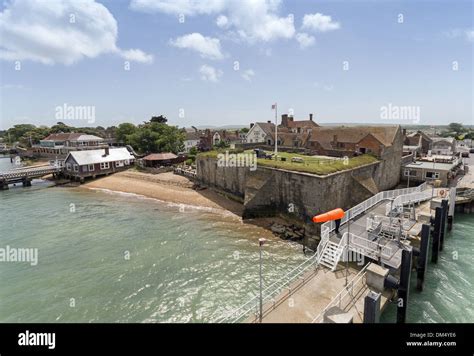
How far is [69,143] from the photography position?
65.9 m

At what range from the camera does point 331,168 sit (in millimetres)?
25203

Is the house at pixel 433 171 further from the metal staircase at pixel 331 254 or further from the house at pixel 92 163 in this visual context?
the house at pixel 92 163

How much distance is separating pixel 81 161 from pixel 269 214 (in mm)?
36760

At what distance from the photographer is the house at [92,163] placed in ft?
149

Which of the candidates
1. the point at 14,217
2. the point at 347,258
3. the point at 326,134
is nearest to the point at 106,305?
the point at 347,258

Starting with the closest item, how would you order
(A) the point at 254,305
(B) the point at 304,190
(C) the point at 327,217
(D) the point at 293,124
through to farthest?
1. (A) the point at 254,305
2. (C) the point at 327,217
3. (B) the point at 304,190
4. (D) the point at 293,124

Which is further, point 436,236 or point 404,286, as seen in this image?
point 436,236

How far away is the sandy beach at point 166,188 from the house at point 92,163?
1955mm

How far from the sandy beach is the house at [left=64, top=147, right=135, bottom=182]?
1955 mm

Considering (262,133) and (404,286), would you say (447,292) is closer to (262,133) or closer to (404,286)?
(404,286)

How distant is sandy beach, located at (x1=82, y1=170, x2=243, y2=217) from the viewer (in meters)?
32.8

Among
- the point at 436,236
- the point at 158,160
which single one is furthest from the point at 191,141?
the point at 436,236

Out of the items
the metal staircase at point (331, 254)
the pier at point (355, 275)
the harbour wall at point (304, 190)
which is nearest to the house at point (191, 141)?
the harbour wall at point (304, 190)

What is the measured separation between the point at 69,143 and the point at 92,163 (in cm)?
2679
